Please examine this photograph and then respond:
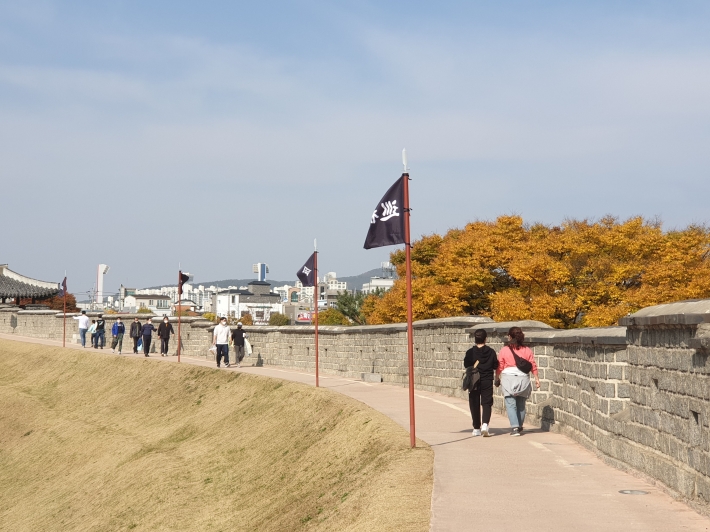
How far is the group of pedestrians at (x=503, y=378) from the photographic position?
13047 millimetres

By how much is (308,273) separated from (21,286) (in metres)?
58.9

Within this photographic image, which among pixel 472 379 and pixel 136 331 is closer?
pixel 472 379

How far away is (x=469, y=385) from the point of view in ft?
43.8

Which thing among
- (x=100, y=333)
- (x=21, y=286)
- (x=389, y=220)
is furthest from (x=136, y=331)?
(x=21, y=286)

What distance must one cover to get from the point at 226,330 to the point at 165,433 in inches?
283

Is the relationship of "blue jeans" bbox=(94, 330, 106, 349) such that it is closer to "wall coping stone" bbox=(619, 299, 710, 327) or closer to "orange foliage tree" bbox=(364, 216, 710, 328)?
"orange foliage tree" bbox=(364, 216, 710, 328)

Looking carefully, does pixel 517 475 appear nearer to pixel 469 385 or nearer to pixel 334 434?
pixel 469 385

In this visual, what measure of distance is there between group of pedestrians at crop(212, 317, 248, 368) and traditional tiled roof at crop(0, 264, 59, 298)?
4625cm

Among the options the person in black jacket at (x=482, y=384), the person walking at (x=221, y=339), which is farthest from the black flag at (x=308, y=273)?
the person in black jacket at (x=482, y=384)

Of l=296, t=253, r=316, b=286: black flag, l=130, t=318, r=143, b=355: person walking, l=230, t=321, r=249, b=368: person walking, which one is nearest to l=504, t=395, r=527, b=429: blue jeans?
l=296, t=253, r=316, b=286: black flag

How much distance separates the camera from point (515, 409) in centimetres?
1312

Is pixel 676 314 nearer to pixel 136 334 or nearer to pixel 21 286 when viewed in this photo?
pixel 136 334

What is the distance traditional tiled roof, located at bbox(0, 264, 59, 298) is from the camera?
7344cm

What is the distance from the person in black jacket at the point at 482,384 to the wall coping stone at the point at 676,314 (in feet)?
13.1
